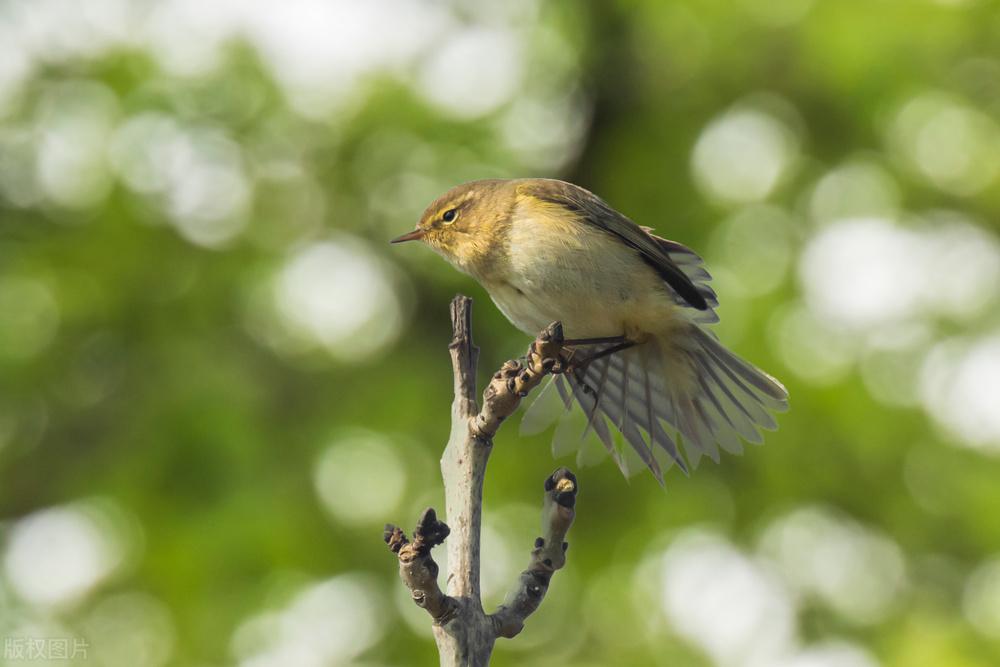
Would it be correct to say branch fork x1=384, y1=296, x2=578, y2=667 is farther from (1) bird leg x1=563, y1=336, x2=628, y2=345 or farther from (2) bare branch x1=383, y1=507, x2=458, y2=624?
(1) bird leg x1=563, y1=336, x2=628, y2=345

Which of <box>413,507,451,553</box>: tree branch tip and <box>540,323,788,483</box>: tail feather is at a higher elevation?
<box>540,323,788,483</box>: tail feather

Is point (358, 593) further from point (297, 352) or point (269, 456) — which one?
point (297, 352)

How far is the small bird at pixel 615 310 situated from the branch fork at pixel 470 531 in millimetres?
747

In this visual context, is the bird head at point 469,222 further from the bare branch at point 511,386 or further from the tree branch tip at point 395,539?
the tree branch tip at point 395,539

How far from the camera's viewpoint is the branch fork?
197 centimetres

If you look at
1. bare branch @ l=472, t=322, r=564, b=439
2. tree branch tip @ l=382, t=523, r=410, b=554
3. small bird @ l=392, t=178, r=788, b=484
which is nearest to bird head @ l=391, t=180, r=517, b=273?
small bird @ l=392, t=178, r=788, b=484

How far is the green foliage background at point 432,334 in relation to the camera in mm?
6520

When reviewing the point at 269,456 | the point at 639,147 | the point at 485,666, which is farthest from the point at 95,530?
the point at 485,666

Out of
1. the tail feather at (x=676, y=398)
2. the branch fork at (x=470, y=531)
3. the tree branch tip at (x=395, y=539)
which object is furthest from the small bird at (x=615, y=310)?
the tree branch tip at (x=395, y=539)

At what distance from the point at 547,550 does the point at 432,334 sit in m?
5.64

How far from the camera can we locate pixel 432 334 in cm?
782

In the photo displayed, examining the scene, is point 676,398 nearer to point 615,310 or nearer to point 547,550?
point 615,310

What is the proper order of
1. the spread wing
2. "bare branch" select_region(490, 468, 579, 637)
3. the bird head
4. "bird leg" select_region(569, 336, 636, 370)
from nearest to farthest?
"bare branch" select_region(490, 468, 579, 637) < "bird leg" select_region(569, 336, 636, 370) < the spread wing < the bird head

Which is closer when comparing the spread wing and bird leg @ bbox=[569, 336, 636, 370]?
bird leg @ bbox=[569, 336, 636, 370]
